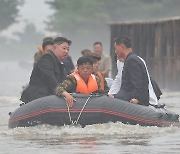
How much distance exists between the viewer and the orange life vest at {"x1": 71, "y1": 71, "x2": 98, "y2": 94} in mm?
14406

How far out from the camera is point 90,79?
14.6 meters

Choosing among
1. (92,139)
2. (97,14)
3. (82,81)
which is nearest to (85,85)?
(82,81)

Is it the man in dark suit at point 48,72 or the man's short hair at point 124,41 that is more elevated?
the man's short hair at point 124,41

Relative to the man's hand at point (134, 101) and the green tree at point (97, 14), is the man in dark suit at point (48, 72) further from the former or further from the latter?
the green tree at point (97, 14)

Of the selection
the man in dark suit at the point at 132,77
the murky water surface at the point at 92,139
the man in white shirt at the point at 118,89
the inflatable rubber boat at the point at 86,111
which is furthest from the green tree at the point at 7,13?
the murky water surface at the point at 92,139

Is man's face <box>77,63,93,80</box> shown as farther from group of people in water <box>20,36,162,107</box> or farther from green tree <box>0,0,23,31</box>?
green tree <box>0,0,23,31</box>

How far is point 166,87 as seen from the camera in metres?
35.0

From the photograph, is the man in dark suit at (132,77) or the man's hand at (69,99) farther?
the man in dark suit at (132,77)

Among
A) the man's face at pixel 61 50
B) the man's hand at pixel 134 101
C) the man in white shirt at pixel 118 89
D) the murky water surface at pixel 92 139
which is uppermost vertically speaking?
the man's face at pixel 61 50

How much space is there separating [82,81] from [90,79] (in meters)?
0.17

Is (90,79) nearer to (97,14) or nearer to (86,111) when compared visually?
(86,111)

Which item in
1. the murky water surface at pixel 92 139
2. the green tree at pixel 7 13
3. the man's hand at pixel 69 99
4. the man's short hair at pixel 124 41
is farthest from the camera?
the green tree at pixel 7 13

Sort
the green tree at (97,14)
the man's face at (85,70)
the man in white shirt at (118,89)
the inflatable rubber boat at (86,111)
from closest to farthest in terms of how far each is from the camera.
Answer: the inflatable rubber boat at (86,111)
the man's face at (85,70)
the man in white shirt at (118,89)
the green tree at (97,14)

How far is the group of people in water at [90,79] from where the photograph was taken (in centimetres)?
1438
